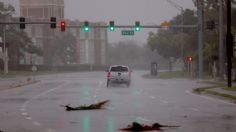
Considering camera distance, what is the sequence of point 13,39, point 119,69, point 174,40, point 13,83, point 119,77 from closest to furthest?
1. point 119,77
2. point 119,69
3. point 13,83
4. point 174,40
5. point 13,39

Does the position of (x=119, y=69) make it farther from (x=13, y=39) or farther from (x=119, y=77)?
(x=13, y=39)

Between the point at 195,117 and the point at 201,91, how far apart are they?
2297 centimetres

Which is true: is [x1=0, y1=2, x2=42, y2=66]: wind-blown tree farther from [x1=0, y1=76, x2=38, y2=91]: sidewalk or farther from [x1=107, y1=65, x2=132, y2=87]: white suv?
[x1=107, y1=65, x2=132, y2=87]: white suv

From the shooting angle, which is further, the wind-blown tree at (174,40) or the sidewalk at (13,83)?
the wind-blown tree at (174,40)

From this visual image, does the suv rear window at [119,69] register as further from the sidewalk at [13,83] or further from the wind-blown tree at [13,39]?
the wind-blown tree at [13,39]

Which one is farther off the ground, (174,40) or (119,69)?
(174,40)

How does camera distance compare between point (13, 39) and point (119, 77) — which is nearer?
point (119, 77)

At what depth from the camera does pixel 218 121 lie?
21.1 metres

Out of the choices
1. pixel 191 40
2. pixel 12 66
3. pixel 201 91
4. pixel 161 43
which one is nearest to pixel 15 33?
pixel 12 66

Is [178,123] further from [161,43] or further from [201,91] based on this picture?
[161,43]

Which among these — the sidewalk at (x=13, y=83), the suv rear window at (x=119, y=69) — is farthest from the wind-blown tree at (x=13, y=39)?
the suv rear window at (x=119, y=69)

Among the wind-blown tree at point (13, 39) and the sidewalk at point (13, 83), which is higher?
the wind-blown tree at point (13, 39)

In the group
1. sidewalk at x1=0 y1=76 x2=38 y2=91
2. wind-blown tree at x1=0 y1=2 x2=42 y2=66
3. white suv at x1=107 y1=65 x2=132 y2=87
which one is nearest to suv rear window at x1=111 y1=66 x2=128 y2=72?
white suv at x1=107 y1=65 x2=132 y2=87

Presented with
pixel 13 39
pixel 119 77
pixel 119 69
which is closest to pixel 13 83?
pixel 119 69
